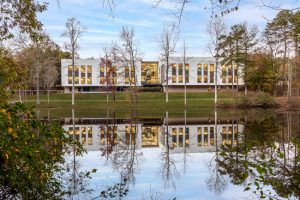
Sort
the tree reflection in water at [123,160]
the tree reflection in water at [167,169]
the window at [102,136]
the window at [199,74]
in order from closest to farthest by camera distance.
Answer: the tree reflection in water at [123,160], the tree reflection in water at [167,169], the window at [102,136], the window at [199,74]

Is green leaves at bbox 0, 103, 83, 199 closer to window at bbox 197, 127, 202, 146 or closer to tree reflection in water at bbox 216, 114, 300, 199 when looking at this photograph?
tree reflection in water at bbox 216, 114, 300, 199

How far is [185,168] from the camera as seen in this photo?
14.0 m

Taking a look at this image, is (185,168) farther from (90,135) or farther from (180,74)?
(180,74)

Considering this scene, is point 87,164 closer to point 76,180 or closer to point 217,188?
point 76,180

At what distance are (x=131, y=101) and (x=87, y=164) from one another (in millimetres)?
42556

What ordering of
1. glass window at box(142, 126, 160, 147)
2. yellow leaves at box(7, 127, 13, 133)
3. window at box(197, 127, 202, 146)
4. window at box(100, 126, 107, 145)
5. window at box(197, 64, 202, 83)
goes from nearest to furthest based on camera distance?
1. yellow leaves at box(7, 127, 13, 133)
2. glass window at box(142, 126, 160, 147)
3. window at box(197, 127, 202, 146)
4. window at box(100, 126, 107, 145)
5. window at box(197, 64, 202, 83)

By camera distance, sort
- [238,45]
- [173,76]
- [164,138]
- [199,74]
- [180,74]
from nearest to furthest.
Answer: [164,138] < [238,45] < [173,76] < [180,74] < [199,74]

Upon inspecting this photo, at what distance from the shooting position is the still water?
23.8 ft

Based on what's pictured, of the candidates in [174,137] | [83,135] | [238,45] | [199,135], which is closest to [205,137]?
[199,135]

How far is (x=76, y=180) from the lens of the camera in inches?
455

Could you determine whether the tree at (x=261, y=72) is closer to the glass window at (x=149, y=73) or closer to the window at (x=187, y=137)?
the glass window at (x=149, y=73)

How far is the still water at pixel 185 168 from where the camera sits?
725cm

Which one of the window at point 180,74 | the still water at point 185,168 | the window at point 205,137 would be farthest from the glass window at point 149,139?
the window at point 180,74

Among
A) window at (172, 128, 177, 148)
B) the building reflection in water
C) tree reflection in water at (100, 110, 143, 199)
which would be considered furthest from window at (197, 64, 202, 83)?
tree reflection in water at (100, 110, 143, 199)
